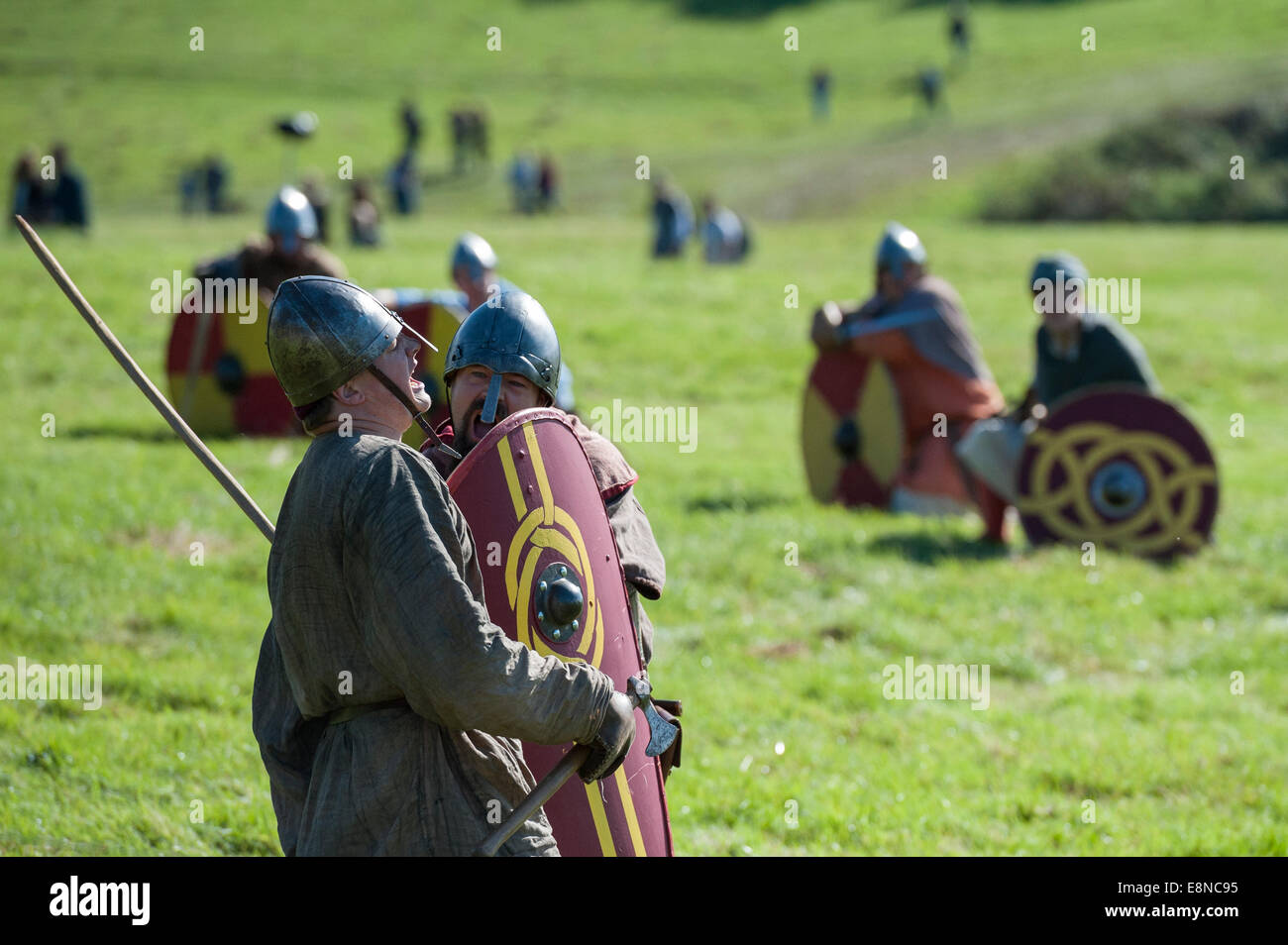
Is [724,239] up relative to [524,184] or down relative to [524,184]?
down

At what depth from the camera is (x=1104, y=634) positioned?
781cm

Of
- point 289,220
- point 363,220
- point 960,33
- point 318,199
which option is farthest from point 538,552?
point 960,33

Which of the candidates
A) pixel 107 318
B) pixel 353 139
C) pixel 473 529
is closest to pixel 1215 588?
pixel 473 529

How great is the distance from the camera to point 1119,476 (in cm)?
910

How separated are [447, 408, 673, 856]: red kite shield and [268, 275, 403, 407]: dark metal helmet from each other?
1.10 ft

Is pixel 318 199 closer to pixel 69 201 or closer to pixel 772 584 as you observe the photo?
pixel 69 201

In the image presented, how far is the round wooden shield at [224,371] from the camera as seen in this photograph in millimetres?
11297

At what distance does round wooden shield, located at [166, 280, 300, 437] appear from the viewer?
37.1ft

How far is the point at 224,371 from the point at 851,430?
4484mm

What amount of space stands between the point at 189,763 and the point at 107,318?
10934 millimetres

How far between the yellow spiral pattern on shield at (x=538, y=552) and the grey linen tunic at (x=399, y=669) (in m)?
0.19

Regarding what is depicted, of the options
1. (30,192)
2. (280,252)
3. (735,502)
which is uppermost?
(30,192)

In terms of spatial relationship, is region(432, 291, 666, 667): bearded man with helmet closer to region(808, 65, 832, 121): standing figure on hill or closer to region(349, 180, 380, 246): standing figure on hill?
region(349, 180, 380, 246): standing figure on hill
